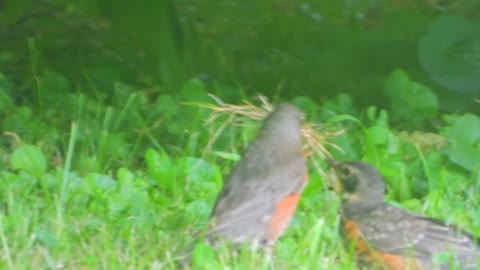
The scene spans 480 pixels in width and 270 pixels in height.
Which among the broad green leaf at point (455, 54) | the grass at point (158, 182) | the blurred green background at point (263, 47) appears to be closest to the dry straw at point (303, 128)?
the grass at point (158, 182)

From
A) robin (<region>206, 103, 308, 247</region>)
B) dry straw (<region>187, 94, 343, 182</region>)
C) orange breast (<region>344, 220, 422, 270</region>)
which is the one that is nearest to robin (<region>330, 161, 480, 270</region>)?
orange breast (<region>344, 220, 422, 270</region>)

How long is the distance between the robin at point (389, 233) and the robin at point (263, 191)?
250 millimetres

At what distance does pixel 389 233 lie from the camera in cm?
572

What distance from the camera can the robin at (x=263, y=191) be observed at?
18.5 feet

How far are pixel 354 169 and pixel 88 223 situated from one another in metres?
1.26

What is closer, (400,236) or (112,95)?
(400,236)

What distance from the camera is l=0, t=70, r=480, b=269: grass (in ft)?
19.2

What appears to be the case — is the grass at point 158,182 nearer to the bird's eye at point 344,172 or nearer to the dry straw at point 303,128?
the dry straw at point 303,128

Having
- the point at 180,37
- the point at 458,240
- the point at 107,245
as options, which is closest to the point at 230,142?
the point at 180,37

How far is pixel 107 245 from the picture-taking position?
5910 mm

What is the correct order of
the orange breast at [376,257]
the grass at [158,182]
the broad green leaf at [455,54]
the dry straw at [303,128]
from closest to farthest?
1. the orange breast at [376,257]
2. the grass at [158,182]
3. the dry straw at [303,128]
4. the broad green leaf at [455,54]

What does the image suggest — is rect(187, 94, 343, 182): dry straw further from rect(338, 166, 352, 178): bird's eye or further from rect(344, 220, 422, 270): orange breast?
rect(344, 220, 422, 270): orange breast

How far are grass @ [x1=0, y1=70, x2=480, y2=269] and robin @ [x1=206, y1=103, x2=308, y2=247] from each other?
109 millimetres

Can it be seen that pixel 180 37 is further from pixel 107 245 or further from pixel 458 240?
pixel 458 240
